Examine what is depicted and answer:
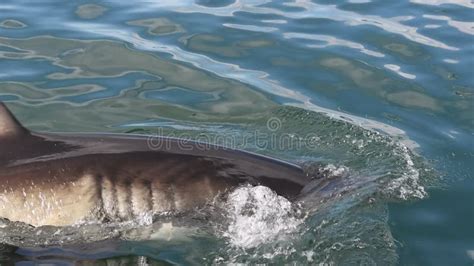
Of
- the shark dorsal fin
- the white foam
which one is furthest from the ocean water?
the shark dorsal fin

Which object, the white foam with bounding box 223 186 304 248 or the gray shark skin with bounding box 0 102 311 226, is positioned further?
the white foam with bounding box 223 186 304 248

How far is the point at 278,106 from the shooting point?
7.59 meters

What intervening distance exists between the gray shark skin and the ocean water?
104 mm

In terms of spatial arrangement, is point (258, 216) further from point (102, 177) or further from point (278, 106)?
point (278, 106)

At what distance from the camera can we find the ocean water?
4.92 m

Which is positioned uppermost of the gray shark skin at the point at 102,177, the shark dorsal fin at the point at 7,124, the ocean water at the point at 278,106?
the shark dorsal fin at the point at 7,124

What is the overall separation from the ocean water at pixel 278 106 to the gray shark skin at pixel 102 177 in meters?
0.10

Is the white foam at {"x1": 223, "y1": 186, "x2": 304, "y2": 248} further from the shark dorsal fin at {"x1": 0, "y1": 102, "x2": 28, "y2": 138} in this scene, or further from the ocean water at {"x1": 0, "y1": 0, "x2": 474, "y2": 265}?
the shark dorsal fin at {"x1": 0, "y1": 102, "x2": 28, "y2": 138}

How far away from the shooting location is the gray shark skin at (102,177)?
4801 millimetres

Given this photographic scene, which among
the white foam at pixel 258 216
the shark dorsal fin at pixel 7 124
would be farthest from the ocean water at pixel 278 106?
the shark dorsal fin at pixel 7 124

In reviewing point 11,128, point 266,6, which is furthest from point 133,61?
point 11,128

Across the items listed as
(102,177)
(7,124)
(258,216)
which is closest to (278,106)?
(258,216)

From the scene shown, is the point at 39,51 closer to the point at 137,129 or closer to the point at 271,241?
the point at 137,129

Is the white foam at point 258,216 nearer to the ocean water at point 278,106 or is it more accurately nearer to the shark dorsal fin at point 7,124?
the ocean water at point 278,106
